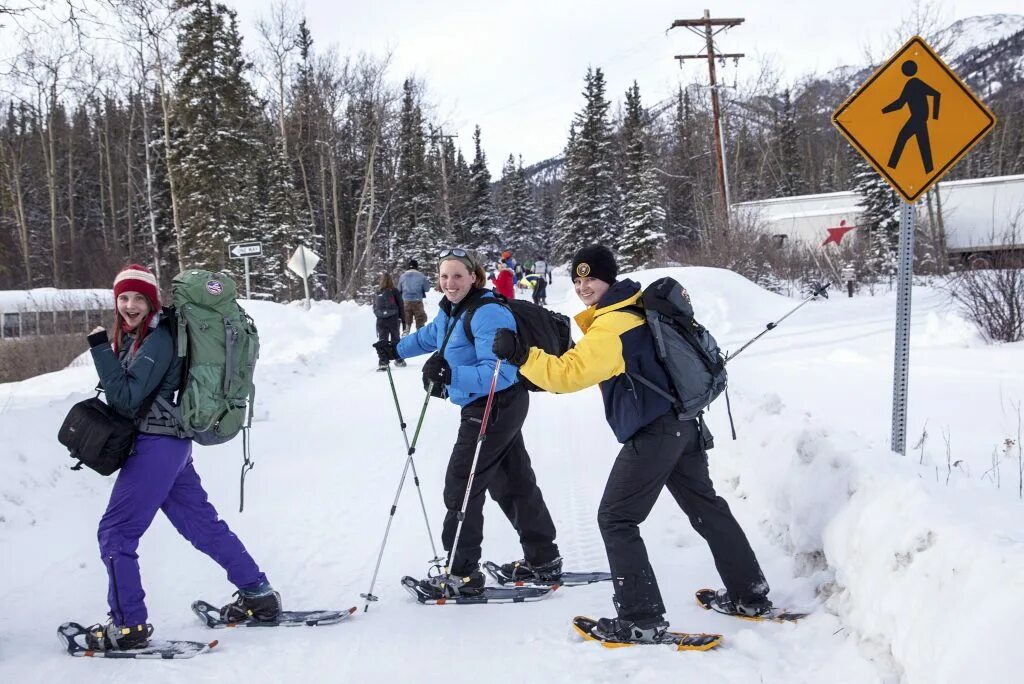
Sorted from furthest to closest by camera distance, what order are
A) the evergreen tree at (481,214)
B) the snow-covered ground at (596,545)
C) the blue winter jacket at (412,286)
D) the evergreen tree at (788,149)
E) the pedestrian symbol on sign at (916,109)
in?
the evergreen tree at (481,214)
the evergreen tree at (788,149)
the blue winter jacket at (412,286)
the pedestrian symbol on sign at (916,109)
the snow-covered ground at (596,545)

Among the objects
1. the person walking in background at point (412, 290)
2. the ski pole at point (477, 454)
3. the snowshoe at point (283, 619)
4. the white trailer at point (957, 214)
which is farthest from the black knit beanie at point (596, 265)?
the white trailer at point (957, 214)

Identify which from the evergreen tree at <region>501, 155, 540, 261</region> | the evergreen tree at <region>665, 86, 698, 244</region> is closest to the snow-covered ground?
the evergreen tree at <region>665, 86, 698, 244</region>

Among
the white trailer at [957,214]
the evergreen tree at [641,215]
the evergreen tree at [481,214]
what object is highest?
the evergreen tree at [481,214]

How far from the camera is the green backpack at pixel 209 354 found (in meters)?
3.77

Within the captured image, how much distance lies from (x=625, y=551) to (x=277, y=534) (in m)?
3.15

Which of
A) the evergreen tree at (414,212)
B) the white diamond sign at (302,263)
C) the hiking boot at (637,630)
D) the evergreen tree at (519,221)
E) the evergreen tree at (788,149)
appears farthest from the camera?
the evergreen tree at (519,221)

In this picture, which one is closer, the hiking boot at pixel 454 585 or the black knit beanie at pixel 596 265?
the black knit beanie at pixel 596 265

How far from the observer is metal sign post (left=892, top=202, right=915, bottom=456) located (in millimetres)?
4375

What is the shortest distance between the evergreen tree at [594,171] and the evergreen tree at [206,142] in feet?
86.5

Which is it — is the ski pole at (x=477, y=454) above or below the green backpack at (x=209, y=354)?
below

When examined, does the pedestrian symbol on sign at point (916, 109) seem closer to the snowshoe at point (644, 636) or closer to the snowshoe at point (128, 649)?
the snowshoe at point (644, 636)

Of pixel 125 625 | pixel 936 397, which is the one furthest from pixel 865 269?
pixel 125 625

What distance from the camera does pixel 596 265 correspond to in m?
3.90

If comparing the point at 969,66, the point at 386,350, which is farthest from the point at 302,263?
the point at 969,66
